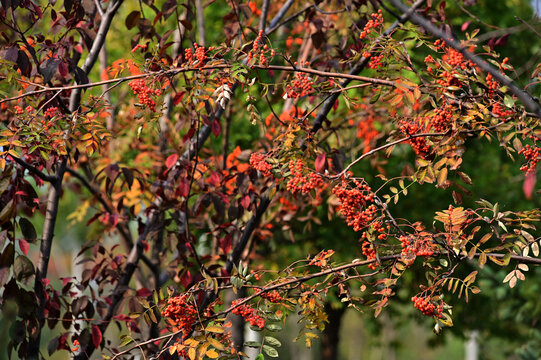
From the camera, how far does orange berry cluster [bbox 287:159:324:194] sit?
2082 millimetres

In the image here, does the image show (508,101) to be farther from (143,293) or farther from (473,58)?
(143,293)

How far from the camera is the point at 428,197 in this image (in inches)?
233

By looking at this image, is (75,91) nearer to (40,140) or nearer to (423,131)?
(40,140)

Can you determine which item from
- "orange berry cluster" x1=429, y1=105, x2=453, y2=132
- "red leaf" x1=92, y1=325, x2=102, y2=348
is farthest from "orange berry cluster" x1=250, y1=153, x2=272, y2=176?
"red leaf" x1=92, y1=325, x2=102, y2=348

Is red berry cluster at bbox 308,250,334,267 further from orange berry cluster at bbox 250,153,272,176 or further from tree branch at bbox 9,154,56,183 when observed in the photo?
tree branch at bbox 9,154,56,183

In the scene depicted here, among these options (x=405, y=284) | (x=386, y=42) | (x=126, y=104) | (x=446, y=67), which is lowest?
(x=405, y=284)

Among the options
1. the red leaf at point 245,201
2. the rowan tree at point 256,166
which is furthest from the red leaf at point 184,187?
the red leaf at point 245,201

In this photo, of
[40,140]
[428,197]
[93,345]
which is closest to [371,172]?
Answer: [428,197]

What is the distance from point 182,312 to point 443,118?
1.09 metres

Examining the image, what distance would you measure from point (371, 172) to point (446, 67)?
11.2ft

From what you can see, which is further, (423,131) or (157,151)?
(157,151)

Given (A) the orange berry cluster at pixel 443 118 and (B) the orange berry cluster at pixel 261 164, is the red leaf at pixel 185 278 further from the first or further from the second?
(A) the orange berry cluster at pixel 443 118

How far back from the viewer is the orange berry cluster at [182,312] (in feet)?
6.44

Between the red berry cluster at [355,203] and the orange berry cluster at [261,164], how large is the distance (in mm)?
373
